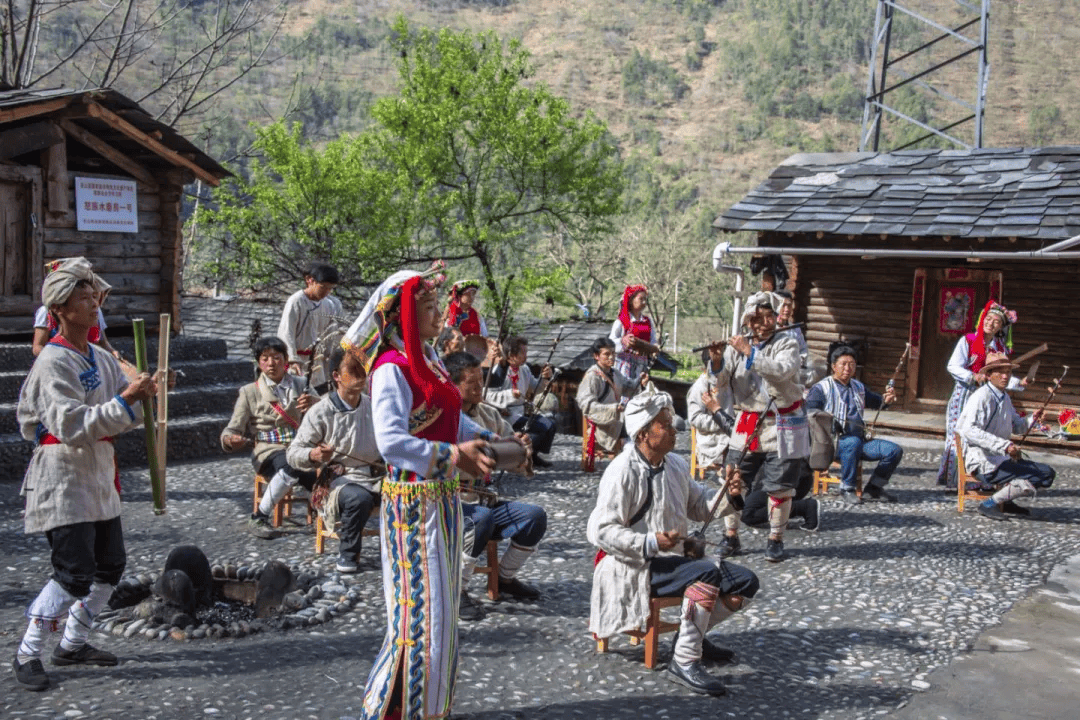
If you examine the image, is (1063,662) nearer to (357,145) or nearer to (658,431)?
(658,431)

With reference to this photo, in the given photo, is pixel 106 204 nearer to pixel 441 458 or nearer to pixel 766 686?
pixel 441 458

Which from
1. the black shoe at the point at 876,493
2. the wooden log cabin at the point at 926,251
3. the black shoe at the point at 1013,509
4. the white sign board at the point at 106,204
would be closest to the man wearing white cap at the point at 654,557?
the black shoe at the point at 876,493

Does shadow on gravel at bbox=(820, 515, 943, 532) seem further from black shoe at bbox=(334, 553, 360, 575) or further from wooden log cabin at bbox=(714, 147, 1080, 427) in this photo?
wooden log cabin at bbox=(714, 147, 1080, 427)

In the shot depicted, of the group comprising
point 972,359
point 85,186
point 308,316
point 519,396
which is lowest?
point 519,396

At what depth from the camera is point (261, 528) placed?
25.2 ft

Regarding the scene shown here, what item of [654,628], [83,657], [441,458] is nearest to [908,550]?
[654,628]

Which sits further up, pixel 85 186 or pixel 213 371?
pixel 85 186

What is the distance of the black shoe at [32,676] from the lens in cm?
465

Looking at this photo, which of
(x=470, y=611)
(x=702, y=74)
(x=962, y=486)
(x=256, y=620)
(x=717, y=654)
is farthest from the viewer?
(x=702, y=74)

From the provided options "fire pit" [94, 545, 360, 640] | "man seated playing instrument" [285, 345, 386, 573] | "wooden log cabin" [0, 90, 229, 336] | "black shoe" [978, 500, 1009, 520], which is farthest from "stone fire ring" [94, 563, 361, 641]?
"wooden log cabin" [0, 90, 229, 336]

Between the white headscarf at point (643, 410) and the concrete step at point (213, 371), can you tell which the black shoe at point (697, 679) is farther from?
the concrete step at point (213, 371)

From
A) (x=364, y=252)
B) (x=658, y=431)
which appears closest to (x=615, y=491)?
(x=658, y=431)

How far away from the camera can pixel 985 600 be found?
6.85m

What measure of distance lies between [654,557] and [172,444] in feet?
23.8
